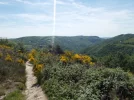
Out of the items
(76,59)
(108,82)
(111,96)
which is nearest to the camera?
(111,96)

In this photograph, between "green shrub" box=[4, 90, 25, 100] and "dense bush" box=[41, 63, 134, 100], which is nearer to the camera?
"dense bush" box=[41, 63, 134, 100]

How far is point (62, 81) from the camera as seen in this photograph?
14570 millimetres

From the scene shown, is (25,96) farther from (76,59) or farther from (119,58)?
(119,58)

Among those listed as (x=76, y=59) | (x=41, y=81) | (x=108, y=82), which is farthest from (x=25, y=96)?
(x=76, y=59)

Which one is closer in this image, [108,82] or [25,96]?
[108,82]

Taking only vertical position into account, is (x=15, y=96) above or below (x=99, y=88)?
below

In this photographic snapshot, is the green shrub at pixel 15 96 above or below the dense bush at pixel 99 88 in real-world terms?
below

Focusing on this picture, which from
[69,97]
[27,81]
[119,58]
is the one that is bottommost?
[119,58]

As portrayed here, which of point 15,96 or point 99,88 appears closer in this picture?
point 99,88

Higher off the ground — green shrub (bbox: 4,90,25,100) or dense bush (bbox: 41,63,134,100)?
dense bush (bbox: 41,63,134,100)

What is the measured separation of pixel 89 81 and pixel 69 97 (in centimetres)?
209

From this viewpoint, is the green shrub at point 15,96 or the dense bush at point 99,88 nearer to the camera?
the dense bush at point 99,88

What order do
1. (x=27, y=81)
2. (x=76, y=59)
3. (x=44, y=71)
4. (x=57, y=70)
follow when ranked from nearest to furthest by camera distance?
(x=57, y=70), (x=44, y=71), (x=27, y=81), (x=76, y=59)

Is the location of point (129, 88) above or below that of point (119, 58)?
above
